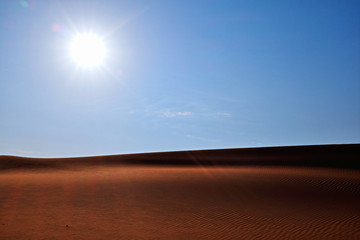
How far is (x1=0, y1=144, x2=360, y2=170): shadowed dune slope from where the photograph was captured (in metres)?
27.9

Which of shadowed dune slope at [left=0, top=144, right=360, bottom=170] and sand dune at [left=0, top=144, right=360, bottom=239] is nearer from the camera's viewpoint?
sand dune at [left=0, top=144, right=360, bottom=239]

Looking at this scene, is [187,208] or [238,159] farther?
[238,159]

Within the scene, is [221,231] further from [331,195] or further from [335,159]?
[335,159]

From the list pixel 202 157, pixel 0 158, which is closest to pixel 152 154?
pixel 202 157

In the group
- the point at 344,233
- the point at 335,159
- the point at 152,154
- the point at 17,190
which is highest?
the point at 152,154

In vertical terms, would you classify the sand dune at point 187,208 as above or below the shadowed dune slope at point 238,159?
below

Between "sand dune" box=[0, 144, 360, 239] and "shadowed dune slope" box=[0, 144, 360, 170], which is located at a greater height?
"shadowed dune slope" box=[0, 144, 360, 170]

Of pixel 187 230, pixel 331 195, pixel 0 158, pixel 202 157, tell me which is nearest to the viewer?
pixel 187 230

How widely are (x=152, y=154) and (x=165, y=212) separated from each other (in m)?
30.0

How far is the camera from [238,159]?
3419 centimetres

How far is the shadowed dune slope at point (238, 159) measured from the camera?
27.9m

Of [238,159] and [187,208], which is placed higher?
[238,159]

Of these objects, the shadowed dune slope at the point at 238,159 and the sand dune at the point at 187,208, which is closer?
the sand dune at the point at 187,208

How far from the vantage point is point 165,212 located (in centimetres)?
1041
